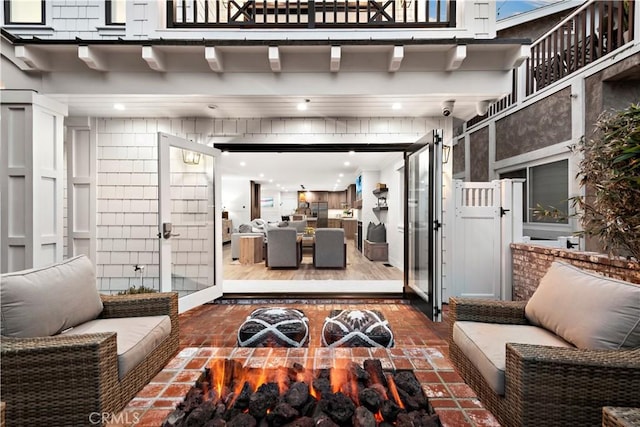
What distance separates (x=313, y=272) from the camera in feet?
18.9

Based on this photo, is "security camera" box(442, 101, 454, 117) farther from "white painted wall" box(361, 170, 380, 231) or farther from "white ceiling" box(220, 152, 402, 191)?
"white painted wall" box(361, 170, 380, 231)

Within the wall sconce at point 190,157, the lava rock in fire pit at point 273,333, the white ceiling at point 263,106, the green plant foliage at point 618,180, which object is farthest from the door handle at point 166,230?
the green plant foliage at point 618,180

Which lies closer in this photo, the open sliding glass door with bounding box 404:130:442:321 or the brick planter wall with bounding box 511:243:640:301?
the brick planter wall with bounding box 511:243:640:301

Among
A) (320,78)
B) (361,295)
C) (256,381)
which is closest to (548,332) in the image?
(256,381)

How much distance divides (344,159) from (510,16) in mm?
4914

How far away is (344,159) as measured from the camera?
23.8 feet

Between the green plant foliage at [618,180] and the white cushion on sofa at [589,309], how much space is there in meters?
0.41

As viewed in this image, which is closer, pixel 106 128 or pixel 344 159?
pixel 106 128

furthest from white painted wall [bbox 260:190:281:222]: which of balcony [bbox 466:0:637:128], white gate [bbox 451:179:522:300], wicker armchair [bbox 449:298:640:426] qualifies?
wicker armchair [bbox 449:298:640:426]

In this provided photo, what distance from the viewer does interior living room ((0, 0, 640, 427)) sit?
1354 millimetres

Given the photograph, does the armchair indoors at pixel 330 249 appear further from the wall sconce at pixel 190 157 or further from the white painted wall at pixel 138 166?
the wall sconce at pixel 190 157

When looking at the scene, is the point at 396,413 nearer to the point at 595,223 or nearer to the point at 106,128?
the point at 595,223

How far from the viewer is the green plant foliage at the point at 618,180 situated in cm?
178

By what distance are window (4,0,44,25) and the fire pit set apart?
4941 mm
